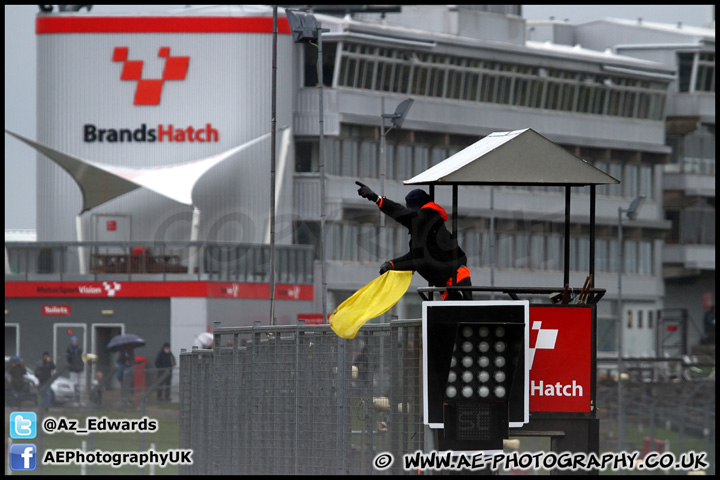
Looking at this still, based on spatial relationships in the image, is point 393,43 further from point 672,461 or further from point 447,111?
point 672,461

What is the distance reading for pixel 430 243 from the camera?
44.3 ft

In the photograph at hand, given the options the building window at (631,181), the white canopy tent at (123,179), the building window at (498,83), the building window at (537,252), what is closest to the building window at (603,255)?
the building window at (631,181)

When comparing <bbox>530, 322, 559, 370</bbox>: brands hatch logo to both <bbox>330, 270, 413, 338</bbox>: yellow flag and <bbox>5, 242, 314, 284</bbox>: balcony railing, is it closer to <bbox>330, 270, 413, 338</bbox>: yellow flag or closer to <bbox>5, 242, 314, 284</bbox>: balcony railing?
<bbox>330, 270, 413, 338</bbox>: yellow flag

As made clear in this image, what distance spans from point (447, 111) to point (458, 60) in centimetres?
289

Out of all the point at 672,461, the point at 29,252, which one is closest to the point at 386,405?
the point at 672,461

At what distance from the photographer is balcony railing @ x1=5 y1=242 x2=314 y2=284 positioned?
6550 cm

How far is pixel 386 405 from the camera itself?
14883 mm

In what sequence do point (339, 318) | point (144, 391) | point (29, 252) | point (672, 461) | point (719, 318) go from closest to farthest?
1. point (339, 318)
2. point (144, 391)
3. point (672, 461)
4. point (29, 252)
5. point (719, 318)

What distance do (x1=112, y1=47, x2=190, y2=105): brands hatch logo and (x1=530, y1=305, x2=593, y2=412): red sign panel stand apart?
5722 cm

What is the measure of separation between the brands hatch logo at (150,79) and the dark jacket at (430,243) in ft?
188

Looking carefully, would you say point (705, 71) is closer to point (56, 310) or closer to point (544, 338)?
point (56, 310)

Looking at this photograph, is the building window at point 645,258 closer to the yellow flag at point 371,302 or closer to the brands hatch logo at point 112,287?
the brands hatch logo at point 112,287

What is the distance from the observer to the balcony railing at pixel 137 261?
65.5 meters

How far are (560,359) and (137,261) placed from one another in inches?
2117
